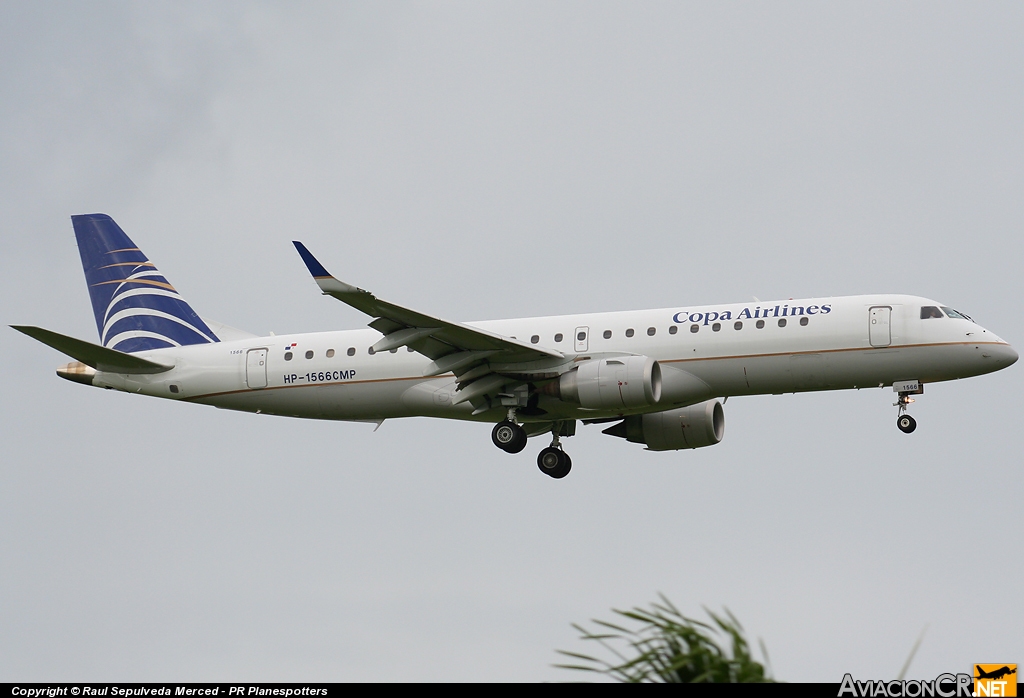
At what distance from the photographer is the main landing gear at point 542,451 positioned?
32.3 m

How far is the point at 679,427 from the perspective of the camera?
35219mm

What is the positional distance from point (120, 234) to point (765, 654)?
33878 millimetres

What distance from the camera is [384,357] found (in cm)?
3341

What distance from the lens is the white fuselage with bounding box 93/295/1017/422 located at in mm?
30109

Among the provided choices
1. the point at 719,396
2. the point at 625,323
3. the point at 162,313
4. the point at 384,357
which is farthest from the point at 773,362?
the point at 162,313

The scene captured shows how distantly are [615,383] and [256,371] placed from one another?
1013 cm

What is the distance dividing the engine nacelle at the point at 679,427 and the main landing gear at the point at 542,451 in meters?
2.34

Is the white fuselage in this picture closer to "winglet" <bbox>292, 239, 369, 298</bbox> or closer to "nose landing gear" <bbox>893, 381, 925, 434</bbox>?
"nose landing gear" <bbox>893, 381, 925, 434</bbox>

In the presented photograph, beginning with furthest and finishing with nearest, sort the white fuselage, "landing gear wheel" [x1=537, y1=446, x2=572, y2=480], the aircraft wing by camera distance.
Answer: "landing gear wheel" [x1=537, y1=446, x2=572, y2=480]
the white fuselage
the aircraft wing

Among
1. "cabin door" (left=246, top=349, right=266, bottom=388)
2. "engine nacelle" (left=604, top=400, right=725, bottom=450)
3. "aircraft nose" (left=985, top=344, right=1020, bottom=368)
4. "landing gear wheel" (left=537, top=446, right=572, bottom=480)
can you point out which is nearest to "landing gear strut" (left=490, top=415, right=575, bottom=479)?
"landing gear wheel" (left=537, top=446, right=572, bottom=480)

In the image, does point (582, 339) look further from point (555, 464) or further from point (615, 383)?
point (555, 464)

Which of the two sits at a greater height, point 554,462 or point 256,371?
point 256,371

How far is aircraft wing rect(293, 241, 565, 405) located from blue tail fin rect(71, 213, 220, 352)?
318 inches

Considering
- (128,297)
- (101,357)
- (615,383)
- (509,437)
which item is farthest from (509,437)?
(128,297)
